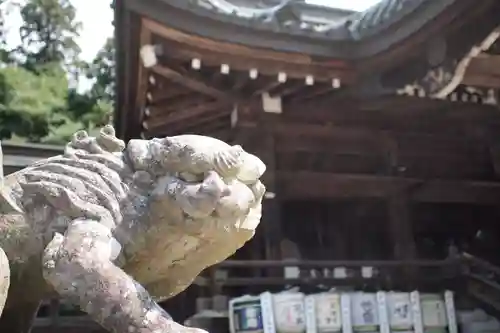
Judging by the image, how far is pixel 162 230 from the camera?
1361 millimetres

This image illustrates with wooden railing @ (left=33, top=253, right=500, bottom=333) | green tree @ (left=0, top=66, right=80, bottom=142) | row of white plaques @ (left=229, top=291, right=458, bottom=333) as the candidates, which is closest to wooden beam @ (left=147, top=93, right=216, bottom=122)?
wooden railing @ (left=33, top=253, right=500, bottom=333)

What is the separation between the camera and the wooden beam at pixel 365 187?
5.66m

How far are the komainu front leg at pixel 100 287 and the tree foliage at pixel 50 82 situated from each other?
1059 cm

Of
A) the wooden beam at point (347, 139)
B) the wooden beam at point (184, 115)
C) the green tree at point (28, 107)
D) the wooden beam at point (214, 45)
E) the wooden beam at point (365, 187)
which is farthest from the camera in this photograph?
the green tree at point (28, 107)

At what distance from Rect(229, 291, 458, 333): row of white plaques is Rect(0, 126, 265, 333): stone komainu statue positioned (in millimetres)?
3213

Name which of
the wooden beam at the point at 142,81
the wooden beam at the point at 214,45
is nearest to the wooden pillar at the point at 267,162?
the wooden beam at the point at 214,45

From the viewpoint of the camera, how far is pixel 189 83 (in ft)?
15.9

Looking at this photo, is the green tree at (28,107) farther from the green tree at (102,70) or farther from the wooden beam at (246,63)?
the wooden beam at (246,63)

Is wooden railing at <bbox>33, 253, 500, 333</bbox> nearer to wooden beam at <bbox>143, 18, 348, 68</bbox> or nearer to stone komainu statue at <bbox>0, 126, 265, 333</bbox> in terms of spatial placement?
wooden beam at <bbox>143, 18, 348, 68</bbox>

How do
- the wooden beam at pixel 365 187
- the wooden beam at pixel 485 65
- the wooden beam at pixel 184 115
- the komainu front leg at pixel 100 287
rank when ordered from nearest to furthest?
the komainu front leg at pixel 100 287
the wooden beam at pixel 485 65
the wooden beam at pixel 184 115
the wooden beam at pixel 365 187

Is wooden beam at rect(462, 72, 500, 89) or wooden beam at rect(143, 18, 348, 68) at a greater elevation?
wooden beam at rect(143, 18, 348, 68)

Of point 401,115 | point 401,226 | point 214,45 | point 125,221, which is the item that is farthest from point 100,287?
point 401,226

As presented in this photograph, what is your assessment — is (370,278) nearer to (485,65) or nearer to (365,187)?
(365,187)

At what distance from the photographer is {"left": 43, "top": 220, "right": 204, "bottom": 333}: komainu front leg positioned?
1228mm
